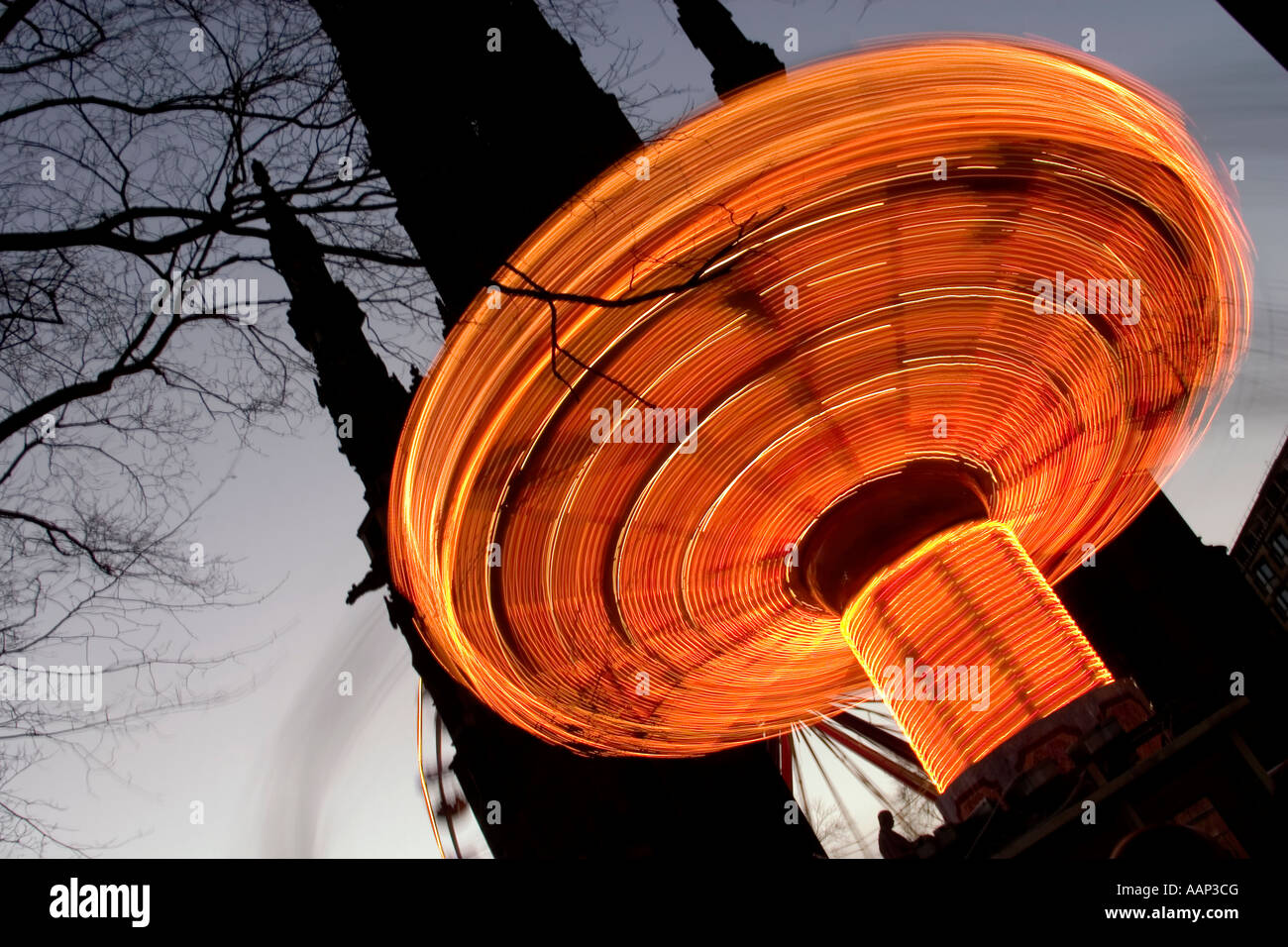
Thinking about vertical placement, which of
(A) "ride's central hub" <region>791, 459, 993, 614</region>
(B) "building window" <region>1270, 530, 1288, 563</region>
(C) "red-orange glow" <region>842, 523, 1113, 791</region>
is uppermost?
(B) "building window" <region>1270, 530, 1288, 563</region>

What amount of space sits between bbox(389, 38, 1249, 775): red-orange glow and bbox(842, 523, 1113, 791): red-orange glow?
7cm

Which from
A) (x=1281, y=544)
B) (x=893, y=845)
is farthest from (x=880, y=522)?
(x=1281, y=544)

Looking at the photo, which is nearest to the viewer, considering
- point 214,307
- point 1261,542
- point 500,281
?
point 500,281

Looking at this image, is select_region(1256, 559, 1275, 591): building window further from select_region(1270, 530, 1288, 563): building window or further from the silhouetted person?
the silhouetted person

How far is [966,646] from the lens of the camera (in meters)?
4.45

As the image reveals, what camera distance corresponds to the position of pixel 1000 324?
440 cm

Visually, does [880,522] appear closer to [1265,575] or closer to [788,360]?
[788,360]

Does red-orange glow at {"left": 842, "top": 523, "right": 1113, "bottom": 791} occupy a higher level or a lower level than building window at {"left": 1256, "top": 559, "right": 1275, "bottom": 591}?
lower

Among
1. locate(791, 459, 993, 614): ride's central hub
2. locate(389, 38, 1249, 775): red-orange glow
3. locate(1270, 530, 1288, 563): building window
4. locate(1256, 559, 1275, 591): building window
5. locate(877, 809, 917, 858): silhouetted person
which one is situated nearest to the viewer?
locate(389, 38, 1249, 775): red-orange glow

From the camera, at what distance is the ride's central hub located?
4.66 m

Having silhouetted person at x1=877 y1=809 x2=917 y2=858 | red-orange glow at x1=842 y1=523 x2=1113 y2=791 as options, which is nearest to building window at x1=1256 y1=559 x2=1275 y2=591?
silhouetted person at x1=877 y1=809 x2=917 y2=858
